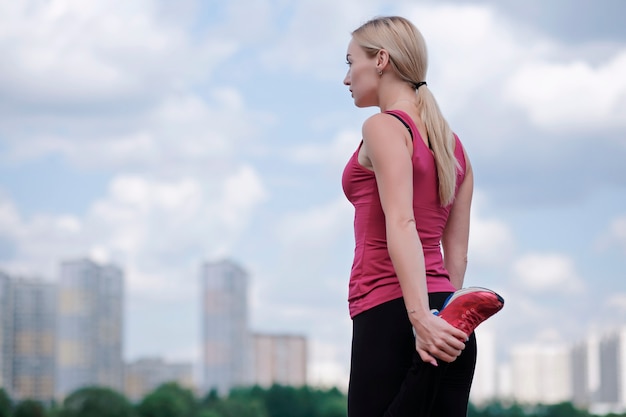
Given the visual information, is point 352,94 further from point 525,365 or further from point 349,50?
point 525,365

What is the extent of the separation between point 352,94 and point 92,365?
6132 cm

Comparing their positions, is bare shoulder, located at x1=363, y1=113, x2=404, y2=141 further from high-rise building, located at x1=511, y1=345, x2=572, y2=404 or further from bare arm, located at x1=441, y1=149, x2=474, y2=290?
high-rise building, located at x1=511, y1=345, x2=572, y2=404

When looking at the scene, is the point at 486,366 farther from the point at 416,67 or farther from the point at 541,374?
the point at 416,67

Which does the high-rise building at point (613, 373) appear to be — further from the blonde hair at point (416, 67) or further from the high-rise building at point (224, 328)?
the blonde hair at point (416, 67)

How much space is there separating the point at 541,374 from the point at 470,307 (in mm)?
87604

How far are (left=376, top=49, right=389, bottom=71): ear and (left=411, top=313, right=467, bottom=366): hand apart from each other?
23.4 inches

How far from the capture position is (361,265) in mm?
2434

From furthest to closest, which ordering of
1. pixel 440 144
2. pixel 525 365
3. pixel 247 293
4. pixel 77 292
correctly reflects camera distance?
pixel 525 365 → pixel 247 293 → pixel 77 292 → pixel 440 144

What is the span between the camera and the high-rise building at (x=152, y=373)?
2621 inches

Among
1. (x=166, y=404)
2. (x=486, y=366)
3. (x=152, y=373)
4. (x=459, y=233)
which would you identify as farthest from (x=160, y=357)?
(x=459, y=233)

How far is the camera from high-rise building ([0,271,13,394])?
6181 centimetres

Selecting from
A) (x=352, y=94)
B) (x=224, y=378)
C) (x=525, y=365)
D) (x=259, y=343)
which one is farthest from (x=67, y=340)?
(x=352, y=94)

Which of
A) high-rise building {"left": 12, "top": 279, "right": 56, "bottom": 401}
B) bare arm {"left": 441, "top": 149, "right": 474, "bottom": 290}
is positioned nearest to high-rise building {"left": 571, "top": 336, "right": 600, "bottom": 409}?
high-rise building {"left": 12, "top": 279, "right": 56, "bottom": 401}

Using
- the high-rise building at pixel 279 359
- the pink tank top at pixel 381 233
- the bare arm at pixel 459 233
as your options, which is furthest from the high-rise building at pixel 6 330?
the pink tank top at pixel 381 233
